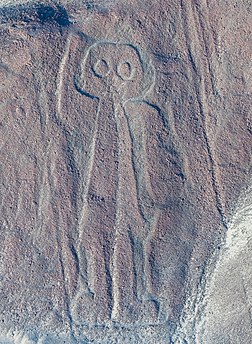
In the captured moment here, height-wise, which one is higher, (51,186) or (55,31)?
(55,31)

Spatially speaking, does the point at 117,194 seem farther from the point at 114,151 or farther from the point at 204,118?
the point at 204,118

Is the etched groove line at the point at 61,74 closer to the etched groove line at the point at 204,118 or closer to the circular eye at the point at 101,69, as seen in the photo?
the circular eye at the point at 101,69

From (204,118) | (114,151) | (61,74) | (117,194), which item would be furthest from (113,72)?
(117,194)

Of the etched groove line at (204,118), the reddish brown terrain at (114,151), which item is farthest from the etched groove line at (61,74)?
the etched groove line at (204,118)

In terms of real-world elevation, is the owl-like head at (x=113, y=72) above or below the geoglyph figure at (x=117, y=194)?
above

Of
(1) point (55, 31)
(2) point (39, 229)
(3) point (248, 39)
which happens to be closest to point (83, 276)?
(2) point (39, 229)

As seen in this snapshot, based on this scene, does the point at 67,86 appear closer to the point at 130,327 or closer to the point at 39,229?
the point at 39,229

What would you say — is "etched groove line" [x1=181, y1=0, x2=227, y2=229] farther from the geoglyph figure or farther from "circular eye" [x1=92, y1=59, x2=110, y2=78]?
"circular eye" [x1=92, y1=59, x2=110, y2=78]
